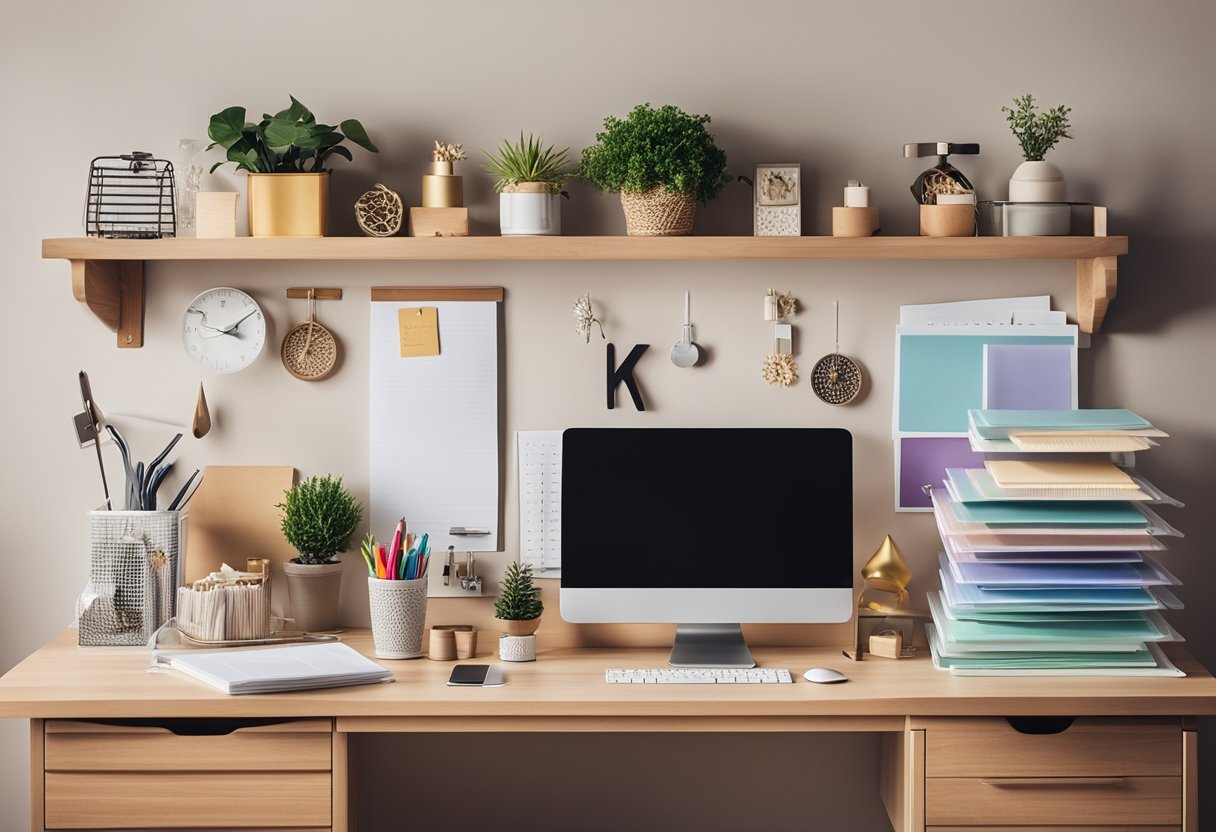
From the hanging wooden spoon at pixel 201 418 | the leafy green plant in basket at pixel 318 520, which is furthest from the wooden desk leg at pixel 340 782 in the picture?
the hanging wooden spoon at pixel 201 418

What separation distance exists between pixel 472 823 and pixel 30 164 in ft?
5.51

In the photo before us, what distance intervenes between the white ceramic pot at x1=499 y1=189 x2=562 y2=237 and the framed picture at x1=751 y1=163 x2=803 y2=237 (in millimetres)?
424

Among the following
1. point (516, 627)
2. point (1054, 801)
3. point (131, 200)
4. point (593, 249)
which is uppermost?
point (131, 200)

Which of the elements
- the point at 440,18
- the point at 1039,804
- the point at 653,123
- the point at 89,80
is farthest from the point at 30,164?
the point at 1039,804

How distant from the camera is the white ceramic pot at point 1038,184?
228 cm

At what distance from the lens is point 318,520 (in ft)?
7.60

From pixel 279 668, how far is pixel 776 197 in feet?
4.35

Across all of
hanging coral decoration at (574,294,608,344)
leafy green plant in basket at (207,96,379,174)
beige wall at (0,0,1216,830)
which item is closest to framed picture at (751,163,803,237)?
beige wall at (0,0,1216,830)

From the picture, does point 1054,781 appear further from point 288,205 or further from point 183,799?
point 288,205

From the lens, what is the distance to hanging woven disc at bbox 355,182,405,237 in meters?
2.33

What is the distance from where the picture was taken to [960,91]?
2.39 m

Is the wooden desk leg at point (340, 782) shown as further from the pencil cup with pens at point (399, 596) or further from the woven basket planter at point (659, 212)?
the woven basket planter at point (659, 212)

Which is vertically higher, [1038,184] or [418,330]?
[1038,184]

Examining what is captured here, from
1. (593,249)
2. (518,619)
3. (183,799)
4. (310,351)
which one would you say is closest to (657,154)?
(593,249)
